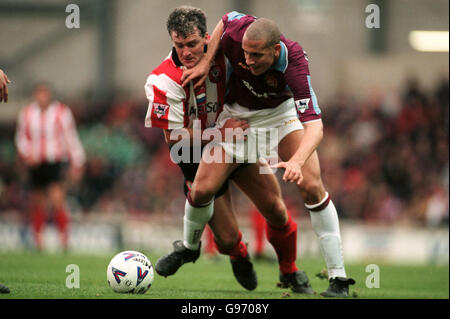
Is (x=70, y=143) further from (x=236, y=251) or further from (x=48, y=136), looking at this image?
(x=236, y=251)

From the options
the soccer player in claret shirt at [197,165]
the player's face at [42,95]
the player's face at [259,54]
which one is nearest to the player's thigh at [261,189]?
the soccer player in claret shirt at [197,165]

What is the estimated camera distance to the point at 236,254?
19.6 ft

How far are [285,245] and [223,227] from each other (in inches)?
20.2

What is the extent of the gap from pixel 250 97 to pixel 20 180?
11345mm

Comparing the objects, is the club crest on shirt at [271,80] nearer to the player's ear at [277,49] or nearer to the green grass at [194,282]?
the player's ear at [277,49]

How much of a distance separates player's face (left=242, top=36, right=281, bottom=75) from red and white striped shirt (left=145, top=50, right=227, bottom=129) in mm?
537

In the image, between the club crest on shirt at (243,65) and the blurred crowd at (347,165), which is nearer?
the club crest on shirt at (243,65)

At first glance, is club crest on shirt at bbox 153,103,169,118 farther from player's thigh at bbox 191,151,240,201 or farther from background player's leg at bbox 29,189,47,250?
background player's leg at bbox 29,189,47,250

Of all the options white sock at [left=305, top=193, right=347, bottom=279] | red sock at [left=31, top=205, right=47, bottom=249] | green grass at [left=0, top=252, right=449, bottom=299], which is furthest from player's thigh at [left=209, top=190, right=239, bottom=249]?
red sock at [left=31, top=205, right=47, bottom=249]

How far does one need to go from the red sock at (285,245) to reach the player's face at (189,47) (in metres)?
1.46

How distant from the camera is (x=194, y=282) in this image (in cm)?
668

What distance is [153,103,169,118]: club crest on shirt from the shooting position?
213 inches

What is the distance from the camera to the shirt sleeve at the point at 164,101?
5.40 m

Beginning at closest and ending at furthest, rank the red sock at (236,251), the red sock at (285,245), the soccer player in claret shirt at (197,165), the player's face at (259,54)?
the player's face at (259,54) → the soccer player in claret shirt at (197,165) → the red sock at (285,245) → the red sock at (236,251)
